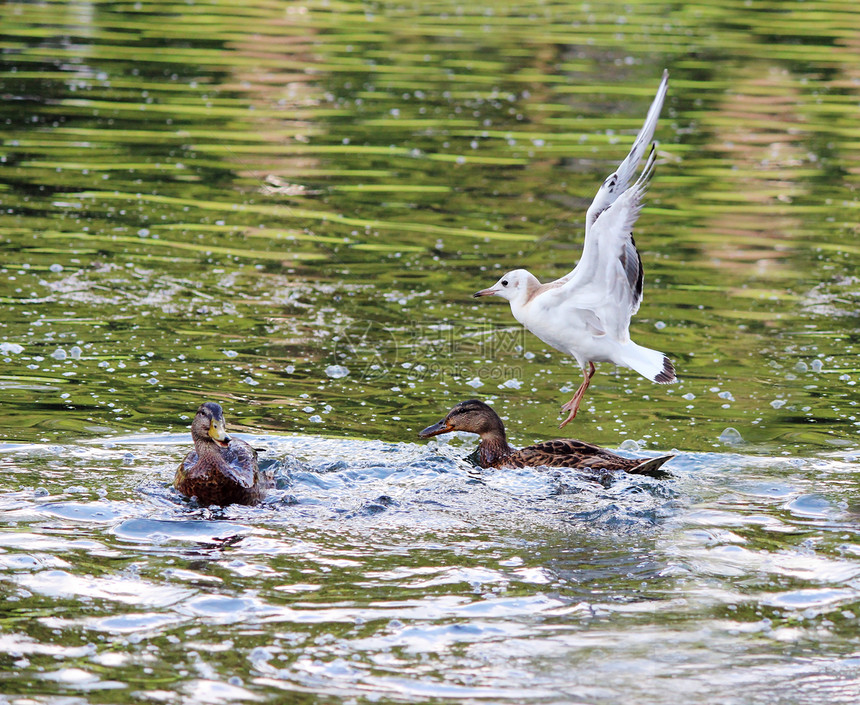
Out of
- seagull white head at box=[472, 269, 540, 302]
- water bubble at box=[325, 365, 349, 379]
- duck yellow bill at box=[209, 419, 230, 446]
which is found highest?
seagull white head at box=[472, 269, 540, 302]

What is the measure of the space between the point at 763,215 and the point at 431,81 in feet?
30.3

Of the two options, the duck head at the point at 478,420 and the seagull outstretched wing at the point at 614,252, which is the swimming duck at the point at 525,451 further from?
the seagull outstretched wing at the point at 614,252

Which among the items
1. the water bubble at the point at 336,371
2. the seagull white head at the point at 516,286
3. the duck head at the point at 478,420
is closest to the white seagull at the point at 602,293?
the seagull white head at the point at 516,286

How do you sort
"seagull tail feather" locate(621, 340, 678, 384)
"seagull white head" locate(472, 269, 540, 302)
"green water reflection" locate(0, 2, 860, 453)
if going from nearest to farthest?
"seagull tail feather" locate(621, 340, 678, 384) < "seagull white head" locate(472, 269, 540, 302) < "green water reflection" locate(0, 2, 860, 453)

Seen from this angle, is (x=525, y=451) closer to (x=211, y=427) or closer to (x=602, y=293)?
(x=602, y=293)

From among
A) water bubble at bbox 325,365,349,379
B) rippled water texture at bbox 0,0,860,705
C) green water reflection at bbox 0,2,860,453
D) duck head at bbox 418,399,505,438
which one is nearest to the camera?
rippled water texture at bbox 0,0,860,705

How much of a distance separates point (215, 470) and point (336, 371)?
11.1 feet

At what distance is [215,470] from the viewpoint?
7.69 meters

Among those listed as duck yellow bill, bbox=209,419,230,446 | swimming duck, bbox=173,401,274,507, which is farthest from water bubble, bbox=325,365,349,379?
duck yellow bill, bbox=209,419,230,446

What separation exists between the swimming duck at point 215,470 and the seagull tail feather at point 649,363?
3.06 metres

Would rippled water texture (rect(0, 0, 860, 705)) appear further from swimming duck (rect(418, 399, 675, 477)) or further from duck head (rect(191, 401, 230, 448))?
duck head (rect(191, 401, 230, 448))

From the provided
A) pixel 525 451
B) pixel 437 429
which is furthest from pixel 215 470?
pixel 525 451

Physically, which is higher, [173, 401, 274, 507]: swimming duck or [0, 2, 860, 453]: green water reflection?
[0, 2, 860, 453]: green water reflection

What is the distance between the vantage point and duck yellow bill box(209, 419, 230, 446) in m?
7.78
